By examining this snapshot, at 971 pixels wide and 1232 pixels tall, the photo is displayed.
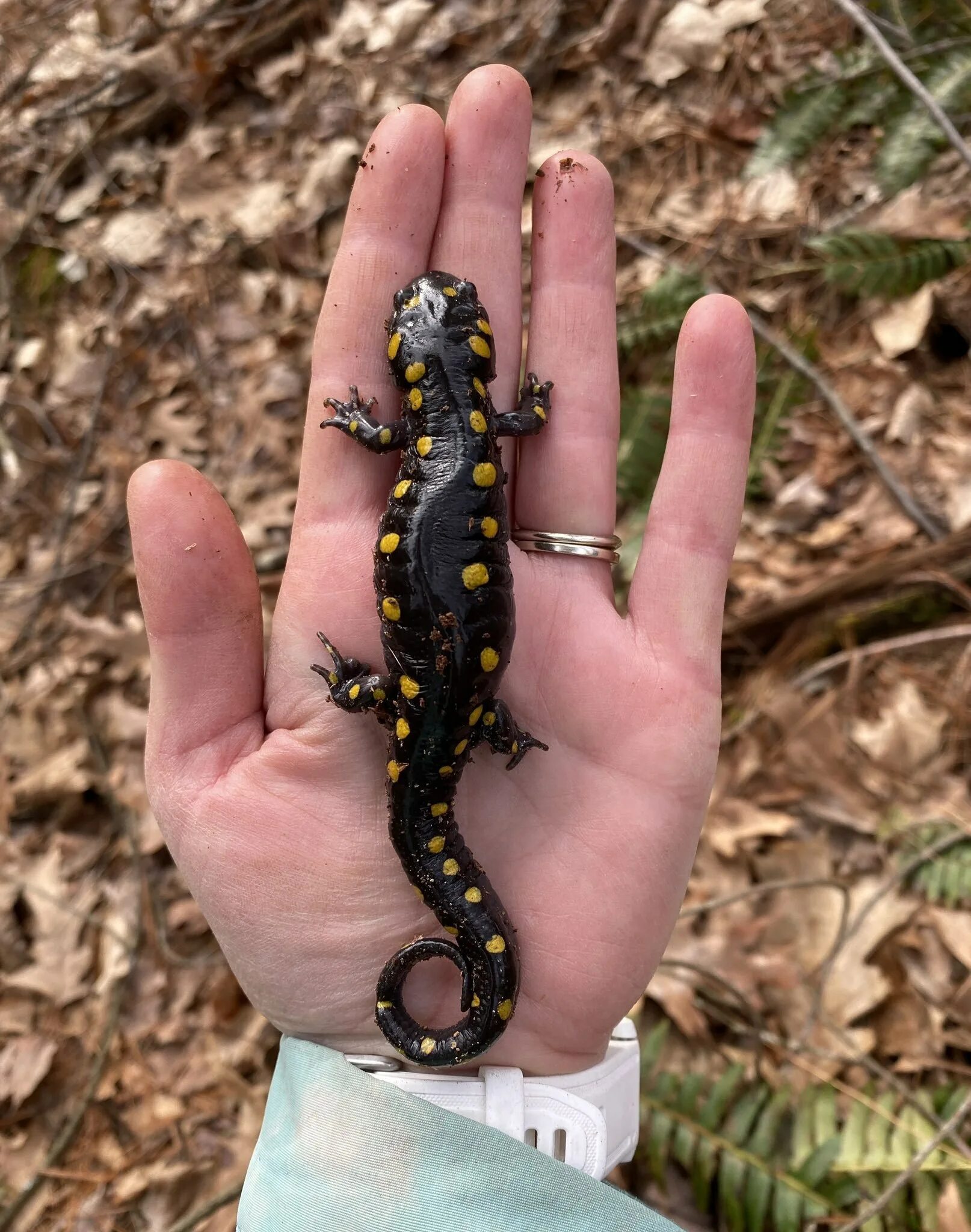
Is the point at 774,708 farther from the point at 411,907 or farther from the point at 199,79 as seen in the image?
the point at 199,79

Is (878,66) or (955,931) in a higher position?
(878,66)

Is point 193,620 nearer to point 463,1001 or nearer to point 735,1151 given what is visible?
point 463,1001

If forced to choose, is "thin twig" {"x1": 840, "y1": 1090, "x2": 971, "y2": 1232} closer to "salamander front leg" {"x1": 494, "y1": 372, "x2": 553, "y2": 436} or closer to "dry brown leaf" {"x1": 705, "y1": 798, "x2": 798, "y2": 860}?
"dry brown leaf" {"x1": 705, "y1": 798, "x2": 798, "y2": 860}

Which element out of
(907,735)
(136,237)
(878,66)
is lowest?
(907,735)

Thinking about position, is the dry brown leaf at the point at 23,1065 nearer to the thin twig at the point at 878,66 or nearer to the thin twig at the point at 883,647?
the thin twig at the point at 883,647

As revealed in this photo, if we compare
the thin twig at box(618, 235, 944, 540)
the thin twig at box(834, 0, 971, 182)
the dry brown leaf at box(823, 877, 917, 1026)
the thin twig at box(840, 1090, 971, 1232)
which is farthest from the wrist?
the thin twig at box(834, 0, 971, 182)

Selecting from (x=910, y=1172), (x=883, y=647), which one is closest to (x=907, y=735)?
(x=883, y=647)
